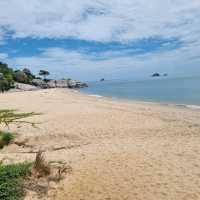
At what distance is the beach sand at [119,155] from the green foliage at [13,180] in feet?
1.03

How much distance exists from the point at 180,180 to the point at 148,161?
1602mm

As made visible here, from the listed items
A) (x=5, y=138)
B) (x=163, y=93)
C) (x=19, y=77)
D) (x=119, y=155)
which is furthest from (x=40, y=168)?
(x=19, y=77)

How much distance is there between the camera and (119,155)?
1018 cm

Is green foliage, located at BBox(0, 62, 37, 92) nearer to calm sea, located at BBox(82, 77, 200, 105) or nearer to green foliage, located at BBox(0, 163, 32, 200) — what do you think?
calm sea, located at BBox(82, 77, 200, 105)

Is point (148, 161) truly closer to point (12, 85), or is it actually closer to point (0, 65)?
point (12, 85)

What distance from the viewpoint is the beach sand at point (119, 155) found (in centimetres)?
752

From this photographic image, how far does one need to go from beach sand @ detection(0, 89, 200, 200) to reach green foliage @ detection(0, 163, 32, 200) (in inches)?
12.4

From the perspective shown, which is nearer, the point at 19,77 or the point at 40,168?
the point at 40,168

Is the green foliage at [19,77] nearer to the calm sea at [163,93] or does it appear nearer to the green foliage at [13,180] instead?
the calm sea at [163,93]

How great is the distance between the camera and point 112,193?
7441 mm

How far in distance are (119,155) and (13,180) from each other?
3.64 meters

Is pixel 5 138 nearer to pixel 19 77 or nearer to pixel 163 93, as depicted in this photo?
pixel 163 93

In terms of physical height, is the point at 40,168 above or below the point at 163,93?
above

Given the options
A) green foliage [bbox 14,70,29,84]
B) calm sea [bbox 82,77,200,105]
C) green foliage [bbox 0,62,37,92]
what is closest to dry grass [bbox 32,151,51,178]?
calm sea [bbox 82,77,200,105]
